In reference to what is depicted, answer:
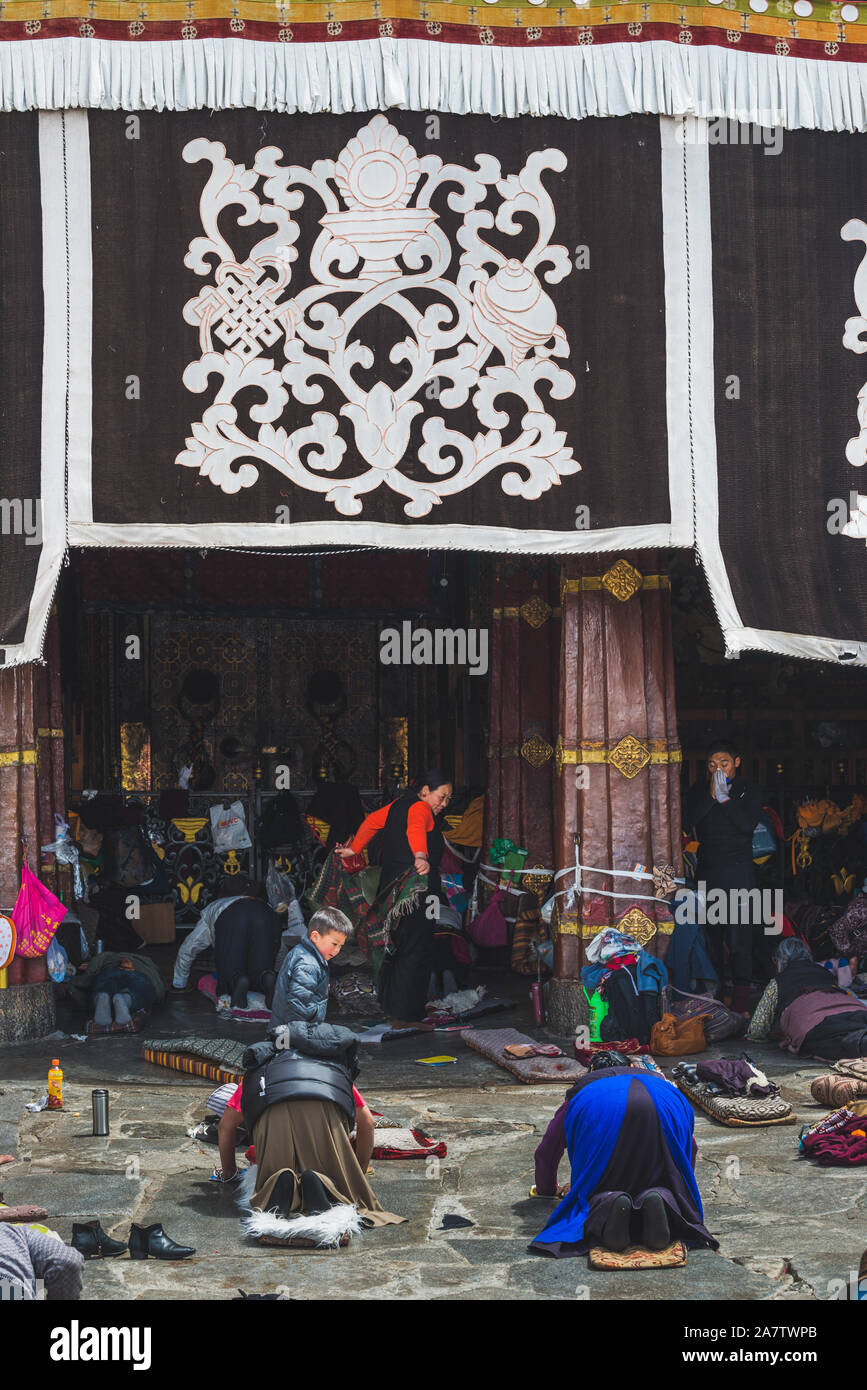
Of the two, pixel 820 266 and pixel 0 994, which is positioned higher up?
pixel 820 266

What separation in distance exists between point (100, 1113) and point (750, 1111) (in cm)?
379

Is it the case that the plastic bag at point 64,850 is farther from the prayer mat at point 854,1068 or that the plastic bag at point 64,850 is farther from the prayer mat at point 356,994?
the prayer mat at point 854,1068

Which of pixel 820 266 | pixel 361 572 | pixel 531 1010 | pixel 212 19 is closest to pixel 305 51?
pixel 212 19

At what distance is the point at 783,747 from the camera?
1561 cm

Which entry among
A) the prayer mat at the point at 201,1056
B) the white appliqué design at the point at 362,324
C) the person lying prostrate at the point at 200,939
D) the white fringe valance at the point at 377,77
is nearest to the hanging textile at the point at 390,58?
the white fringe valance at the point at 377,77

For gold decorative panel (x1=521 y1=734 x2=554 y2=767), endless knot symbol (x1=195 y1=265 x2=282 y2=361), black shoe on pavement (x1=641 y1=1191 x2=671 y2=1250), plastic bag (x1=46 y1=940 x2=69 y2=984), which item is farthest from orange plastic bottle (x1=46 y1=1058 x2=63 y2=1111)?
gold decorative panel (x1=521 y1=734 x2=554 y2=767)

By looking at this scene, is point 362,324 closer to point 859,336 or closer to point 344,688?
point 859,336

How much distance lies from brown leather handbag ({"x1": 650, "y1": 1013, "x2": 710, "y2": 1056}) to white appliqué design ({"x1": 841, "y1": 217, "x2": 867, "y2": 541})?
12.1 feet

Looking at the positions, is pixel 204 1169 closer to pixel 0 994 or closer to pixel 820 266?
pixel 0 994

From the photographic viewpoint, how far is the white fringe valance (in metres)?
11.4

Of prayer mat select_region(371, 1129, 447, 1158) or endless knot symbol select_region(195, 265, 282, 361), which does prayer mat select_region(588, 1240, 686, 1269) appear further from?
endless knot symbol select_region(195, 265, 282, 361)

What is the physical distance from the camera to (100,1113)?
9820 millimetres

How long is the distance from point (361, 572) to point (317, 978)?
8.54m

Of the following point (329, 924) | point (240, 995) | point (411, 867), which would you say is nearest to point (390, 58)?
point (411, 867)
